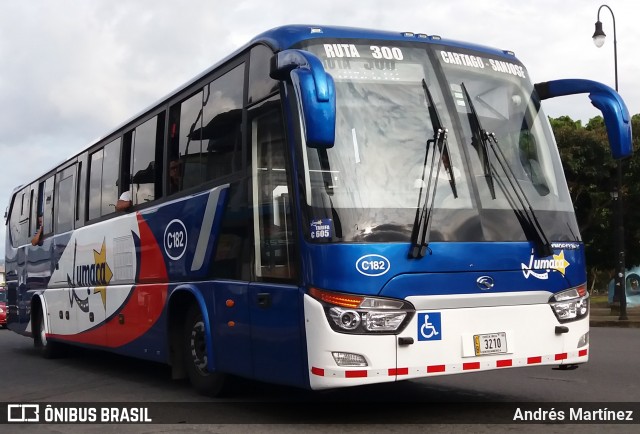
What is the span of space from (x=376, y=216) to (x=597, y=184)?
2755 cm

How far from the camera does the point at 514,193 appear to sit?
728cm

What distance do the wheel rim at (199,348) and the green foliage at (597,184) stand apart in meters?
24.3

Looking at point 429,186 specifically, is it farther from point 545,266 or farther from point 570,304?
point 570,304

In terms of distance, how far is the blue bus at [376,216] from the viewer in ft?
21.7

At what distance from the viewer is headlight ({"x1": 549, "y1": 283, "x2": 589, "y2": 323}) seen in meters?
7.28

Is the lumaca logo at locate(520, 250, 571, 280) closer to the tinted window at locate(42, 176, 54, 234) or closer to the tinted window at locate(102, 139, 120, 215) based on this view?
the tinted window at locate(102, 139, 120, 215)

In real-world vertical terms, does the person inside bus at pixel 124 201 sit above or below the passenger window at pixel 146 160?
below

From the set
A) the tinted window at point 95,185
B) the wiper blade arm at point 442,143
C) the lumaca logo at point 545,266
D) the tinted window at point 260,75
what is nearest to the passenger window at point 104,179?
the tinted window at point 95,185

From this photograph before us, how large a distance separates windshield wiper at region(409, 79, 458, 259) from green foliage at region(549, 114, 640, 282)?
2488 centimetres

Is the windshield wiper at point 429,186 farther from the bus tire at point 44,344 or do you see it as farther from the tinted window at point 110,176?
the bus tire at point 44,344

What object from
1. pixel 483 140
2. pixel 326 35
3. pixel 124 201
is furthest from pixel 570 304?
pixel 124 201

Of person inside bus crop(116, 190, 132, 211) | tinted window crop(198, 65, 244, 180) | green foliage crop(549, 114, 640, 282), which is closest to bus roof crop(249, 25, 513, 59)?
tinted window crop(198, 65, 244, 180)

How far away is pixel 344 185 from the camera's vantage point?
6797 mm

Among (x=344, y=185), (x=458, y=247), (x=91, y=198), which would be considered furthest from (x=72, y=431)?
(x=91, y=198)
